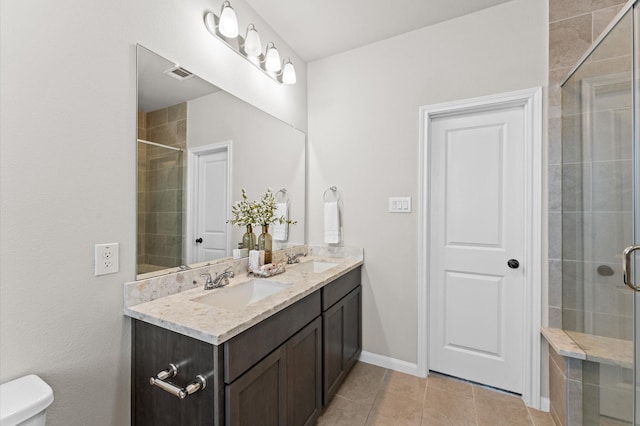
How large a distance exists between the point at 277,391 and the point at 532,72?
7.82 feet

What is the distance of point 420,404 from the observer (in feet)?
5.99

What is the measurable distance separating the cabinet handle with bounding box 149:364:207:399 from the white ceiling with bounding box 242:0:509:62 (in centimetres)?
218

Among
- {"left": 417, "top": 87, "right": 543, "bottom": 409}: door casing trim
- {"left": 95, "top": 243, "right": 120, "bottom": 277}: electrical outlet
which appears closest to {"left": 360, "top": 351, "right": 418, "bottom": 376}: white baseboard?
{"left": 417, "top": 87, "right": 543, "bottom": 409}: door casing trim

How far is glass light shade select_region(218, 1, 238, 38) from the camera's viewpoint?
1611 millimetres

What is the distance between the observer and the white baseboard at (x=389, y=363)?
216 cm

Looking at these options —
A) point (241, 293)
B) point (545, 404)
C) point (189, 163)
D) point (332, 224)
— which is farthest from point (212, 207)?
point (545, 404)

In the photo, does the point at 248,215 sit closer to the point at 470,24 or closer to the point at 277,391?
the point at 277,391

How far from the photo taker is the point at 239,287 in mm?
1581

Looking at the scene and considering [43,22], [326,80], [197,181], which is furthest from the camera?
[326,80]

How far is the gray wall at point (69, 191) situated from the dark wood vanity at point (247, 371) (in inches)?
5.9

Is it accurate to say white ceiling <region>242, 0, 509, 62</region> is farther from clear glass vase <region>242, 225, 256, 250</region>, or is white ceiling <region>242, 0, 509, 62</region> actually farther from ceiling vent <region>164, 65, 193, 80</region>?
clear glass vase <region>242, 225, 256, 250</region>

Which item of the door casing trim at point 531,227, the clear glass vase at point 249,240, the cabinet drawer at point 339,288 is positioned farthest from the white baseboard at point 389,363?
the clear glass vase at point 249,240

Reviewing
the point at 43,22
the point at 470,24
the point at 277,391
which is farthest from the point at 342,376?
the point at 470,24

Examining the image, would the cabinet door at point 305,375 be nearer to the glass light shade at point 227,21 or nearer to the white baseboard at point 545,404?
the white baseboard at point 545,404
